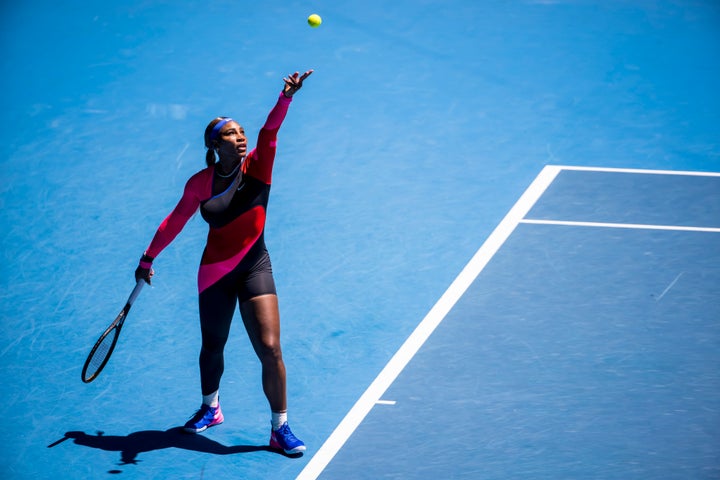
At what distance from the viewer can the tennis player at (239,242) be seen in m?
6.52

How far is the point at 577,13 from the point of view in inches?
506

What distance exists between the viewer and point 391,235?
9.10 meters

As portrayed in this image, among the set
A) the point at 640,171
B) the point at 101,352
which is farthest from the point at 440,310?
the point at 640,171

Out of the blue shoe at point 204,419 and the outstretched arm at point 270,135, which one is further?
the blue shoe at point 204,419

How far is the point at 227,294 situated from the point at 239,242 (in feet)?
1.14

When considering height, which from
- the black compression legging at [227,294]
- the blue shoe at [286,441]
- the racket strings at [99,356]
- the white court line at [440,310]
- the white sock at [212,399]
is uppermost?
the black compression legging at [227,294]

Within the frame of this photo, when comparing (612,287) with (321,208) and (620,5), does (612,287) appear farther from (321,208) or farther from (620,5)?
(620,5)

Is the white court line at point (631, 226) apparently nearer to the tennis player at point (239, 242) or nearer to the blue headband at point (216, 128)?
the tennis player at point (239, 242)

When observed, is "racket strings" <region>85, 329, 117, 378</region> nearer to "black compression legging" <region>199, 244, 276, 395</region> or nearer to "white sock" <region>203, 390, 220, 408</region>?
"black compression legging" <region>199, 244, 276, 395</region>

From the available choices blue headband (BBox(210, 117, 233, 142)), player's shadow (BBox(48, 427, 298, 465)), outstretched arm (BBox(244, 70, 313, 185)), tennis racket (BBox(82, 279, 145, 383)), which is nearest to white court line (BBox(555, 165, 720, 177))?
outstretched arm (BBox(244, 70, 313, 185))

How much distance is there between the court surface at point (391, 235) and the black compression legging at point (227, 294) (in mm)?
666

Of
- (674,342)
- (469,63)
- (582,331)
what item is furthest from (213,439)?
(469,63)

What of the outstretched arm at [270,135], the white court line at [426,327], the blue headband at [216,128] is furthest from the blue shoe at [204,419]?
the blue headband at [216,128]

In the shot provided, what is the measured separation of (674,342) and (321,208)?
3.42m
